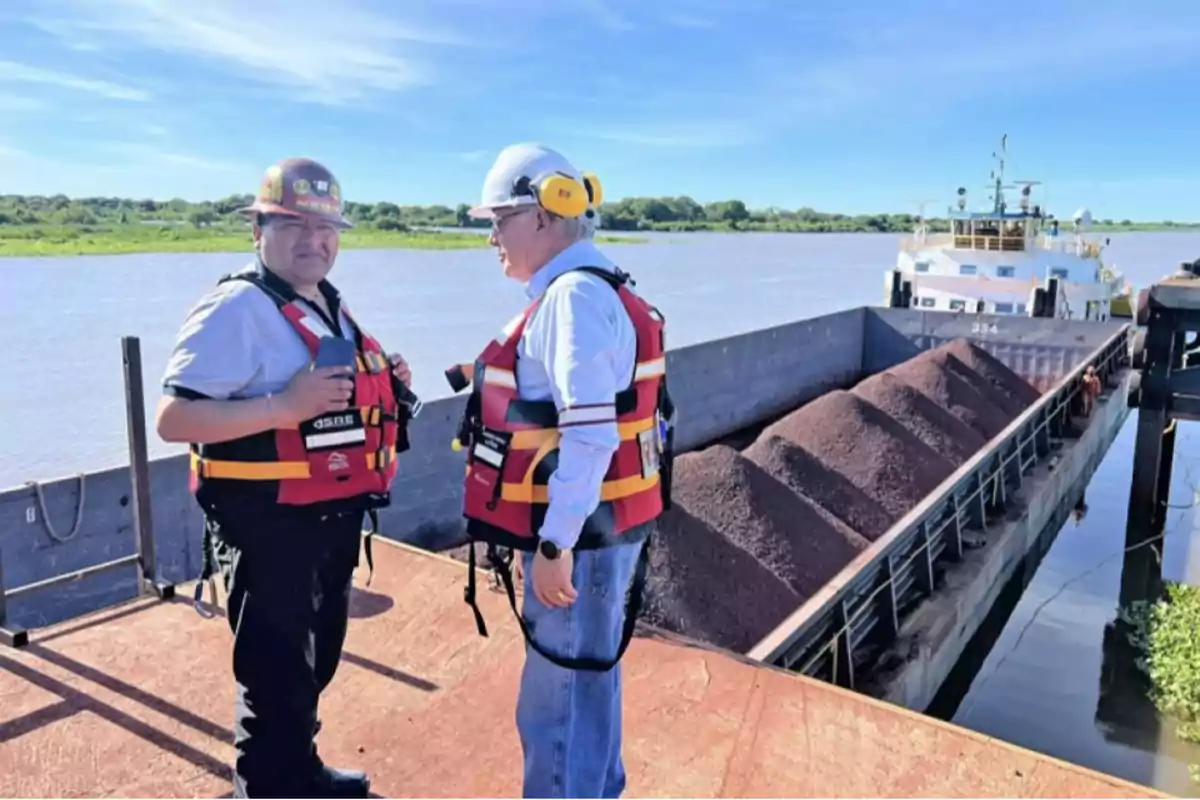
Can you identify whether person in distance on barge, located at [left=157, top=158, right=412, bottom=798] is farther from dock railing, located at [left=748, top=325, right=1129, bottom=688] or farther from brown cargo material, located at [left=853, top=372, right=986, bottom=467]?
brown cargo material, located at [left=853, top=372, right=986, bottom=467]

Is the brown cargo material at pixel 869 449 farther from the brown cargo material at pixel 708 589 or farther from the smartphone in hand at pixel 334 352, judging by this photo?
the smartphone in hand at pixel 334 352

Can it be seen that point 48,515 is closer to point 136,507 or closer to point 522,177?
point 136,507

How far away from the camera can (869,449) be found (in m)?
7.26

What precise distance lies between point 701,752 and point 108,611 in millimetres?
2297

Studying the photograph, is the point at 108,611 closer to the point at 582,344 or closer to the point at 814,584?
the point at 582,344

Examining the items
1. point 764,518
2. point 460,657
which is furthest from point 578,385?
point 764,518

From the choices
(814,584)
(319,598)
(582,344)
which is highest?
(582,344)

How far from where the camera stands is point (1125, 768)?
567cm

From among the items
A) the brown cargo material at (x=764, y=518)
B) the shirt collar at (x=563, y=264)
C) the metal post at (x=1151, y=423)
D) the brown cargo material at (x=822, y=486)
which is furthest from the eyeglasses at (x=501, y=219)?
the metal post at (x=1151, y=423)

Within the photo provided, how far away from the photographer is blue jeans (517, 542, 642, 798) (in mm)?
1812

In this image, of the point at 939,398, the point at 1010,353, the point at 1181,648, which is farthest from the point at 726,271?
the point at 1181,648

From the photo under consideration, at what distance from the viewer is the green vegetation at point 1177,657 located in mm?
5773

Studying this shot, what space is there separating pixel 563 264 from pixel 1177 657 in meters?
6.06

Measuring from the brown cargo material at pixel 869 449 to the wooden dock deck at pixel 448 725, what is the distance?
409 cm
